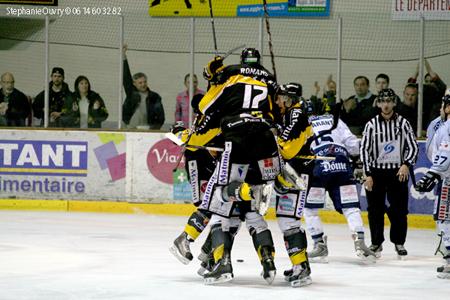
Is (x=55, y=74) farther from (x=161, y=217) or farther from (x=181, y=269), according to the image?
(x=181, y=269)

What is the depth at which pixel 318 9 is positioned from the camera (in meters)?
14.5

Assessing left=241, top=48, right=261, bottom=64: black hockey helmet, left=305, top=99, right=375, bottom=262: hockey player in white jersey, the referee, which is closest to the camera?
left=241, top=48, right=261, bottom=64: black hockey helmet

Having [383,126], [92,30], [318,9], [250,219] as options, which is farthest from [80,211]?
[250,219]

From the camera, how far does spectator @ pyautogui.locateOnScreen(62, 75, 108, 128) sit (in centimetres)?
1408

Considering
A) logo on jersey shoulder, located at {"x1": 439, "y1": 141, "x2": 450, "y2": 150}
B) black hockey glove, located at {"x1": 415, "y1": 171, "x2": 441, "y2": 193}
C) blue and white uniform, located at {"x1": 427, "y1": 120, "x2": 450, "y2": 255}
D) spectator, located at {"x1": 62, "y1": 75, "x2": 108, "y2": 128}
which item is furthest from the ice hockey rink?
spectator, located at {"x1": 62, "y1": 75, "x2": 108, "y2": 128}

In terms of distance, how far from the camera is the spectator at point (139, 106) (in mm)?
13953

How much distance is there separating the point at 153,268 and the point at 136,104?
5.56 meters

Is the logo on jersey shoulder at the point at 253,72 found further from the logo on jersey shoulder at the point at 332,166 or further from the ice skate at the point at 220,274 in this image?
the logo on jersey shoulder at the point at 332,166

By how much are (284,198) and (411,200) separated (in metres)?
5.32

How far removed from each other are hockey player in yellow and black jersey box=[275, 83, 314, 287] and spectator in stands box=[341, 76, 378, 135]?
5.20 meters

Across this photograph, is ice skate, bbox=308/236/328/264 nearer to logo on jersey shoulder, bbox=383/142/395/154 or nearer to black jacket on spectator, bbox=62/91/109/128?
logo on jersey shoulder, bbox=383/142/395/154

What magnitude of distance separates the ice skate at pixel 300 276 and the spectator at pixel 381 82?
18.9ft

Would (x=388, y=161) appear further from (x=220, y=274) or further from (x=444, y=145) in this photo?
(x=220, y=274)

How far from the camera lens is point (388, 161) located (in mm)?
9898
